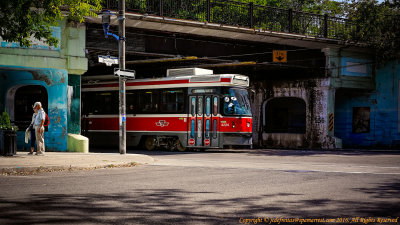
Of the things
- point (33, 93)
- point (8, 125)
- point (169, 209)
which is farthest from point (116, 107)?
point (169, 209)

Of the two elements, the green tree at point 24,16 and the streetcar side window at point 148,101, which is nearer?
the green tree at point 24,16

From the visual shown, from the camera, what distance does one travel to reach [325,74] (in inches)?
1145

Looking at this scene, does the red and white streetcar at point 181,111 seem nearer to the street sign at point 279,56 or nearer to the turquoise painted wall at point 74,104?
the turquoise painted wall at point 74,104

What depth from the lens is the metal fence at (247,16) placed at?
882 inches

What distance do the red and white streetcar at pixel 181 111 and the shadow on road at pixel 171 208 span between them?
13168mm

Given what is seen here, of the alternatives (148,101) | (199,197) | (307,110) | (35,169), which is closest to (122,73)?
(148,101)

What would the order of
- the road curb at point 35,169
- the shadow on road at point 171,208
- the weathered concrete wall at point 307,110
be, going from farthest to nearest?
the weathered concrete wall at point 307,110 < the road curb at point 35,169 < the shadow on road at point 171,208

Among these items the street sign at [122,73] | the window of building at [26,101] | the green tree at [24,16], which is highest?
the green tree at [24,16]

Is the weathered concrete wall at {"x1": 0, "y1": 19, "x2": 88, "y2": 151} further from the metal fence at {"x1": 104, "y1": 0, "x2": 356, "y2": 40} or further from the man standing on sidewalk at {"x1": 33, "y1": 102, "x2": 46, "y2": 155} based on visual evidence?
the man standing on sidewalk at {"x1": 33, "y1": 102, "x2": 46, "y2": 155}

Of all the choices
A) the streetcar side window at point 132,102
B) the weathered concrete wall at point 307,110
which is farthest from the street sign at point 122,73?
the weathered concrete wall at point 307,110

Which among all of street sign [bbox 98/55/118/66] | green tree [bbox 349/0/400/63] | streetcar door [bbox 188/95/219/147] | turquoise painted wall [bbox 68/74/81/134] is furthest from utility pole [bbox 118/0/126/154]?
green tree [bbox 349/0/400/63]

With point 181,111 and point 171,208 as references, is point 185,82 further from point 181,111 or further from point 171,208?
point 171,208

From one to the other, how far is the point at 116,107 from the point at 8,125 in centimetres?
879

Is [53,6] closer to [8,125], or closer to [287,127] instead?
[8,125]
